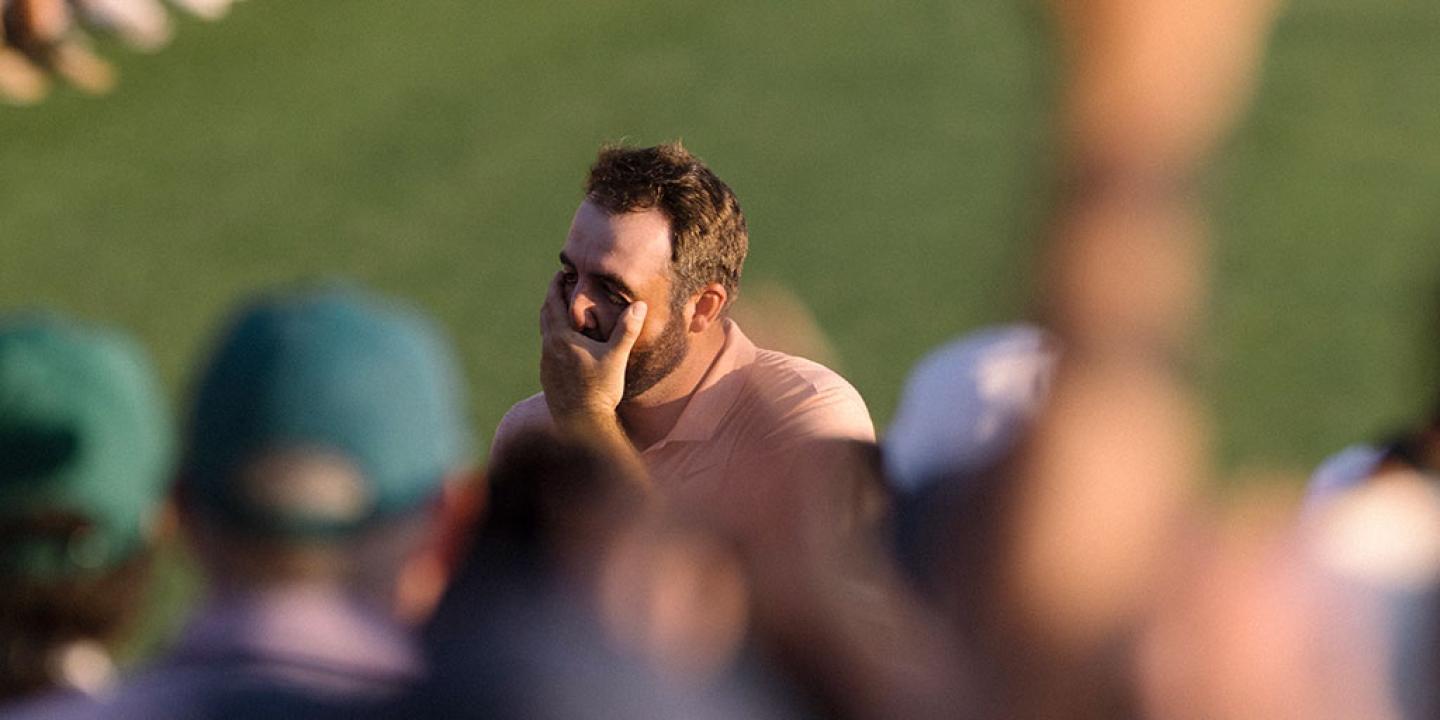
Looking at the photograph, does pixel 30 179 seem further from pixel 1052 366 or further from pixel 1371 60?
pixel 1052 366

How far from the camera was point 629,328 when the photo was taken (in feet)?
12.3

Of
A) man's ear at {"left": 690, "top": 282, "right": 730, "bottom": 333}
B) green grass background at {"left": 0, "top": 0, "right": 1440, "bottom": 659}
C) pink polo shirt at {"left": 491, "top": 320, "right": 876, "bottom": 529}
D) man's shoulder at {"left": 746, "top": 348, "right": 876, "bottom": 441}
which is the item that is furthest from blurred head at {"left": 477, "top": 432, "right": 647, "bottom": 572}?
green grass background at {"left": 0, "top": 0, "right": 1440, "bottom": 659}

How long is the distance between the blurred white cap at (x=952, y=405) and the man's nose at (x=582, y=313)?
2.39 ft

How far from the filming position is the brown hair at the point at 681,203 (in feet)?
12.6

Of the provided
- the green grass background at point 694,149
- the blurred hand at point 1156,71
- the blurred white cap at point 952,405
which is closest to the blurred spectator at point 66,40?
the green grass background at point 694,149

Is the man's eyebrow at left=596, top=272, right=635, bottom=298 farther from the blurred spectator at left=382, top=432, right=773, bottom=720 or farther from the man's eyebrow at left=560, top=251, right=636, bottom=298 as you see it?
the blurred spectator at left=382, top=432, right=773, bottom=720

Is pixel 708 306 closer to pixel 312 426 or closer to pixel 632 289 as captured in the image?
pixel 632 289

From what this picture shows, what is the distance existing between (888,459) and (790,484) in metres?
0.62

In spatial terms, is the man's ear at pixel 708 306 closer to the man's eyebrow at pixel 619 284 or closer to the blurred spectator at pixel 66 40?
the man's eyebrow at pixel 619 284

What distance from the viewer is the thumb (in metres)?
3.73

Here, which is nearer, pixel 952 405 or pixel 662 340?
pixel 952 405

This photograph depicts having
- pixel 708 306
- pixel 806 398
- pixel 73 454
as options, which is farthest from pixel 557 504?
pixel 708 306

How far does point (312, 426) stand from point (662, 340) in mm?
1733

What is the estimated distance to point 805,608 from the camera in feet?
6.52
